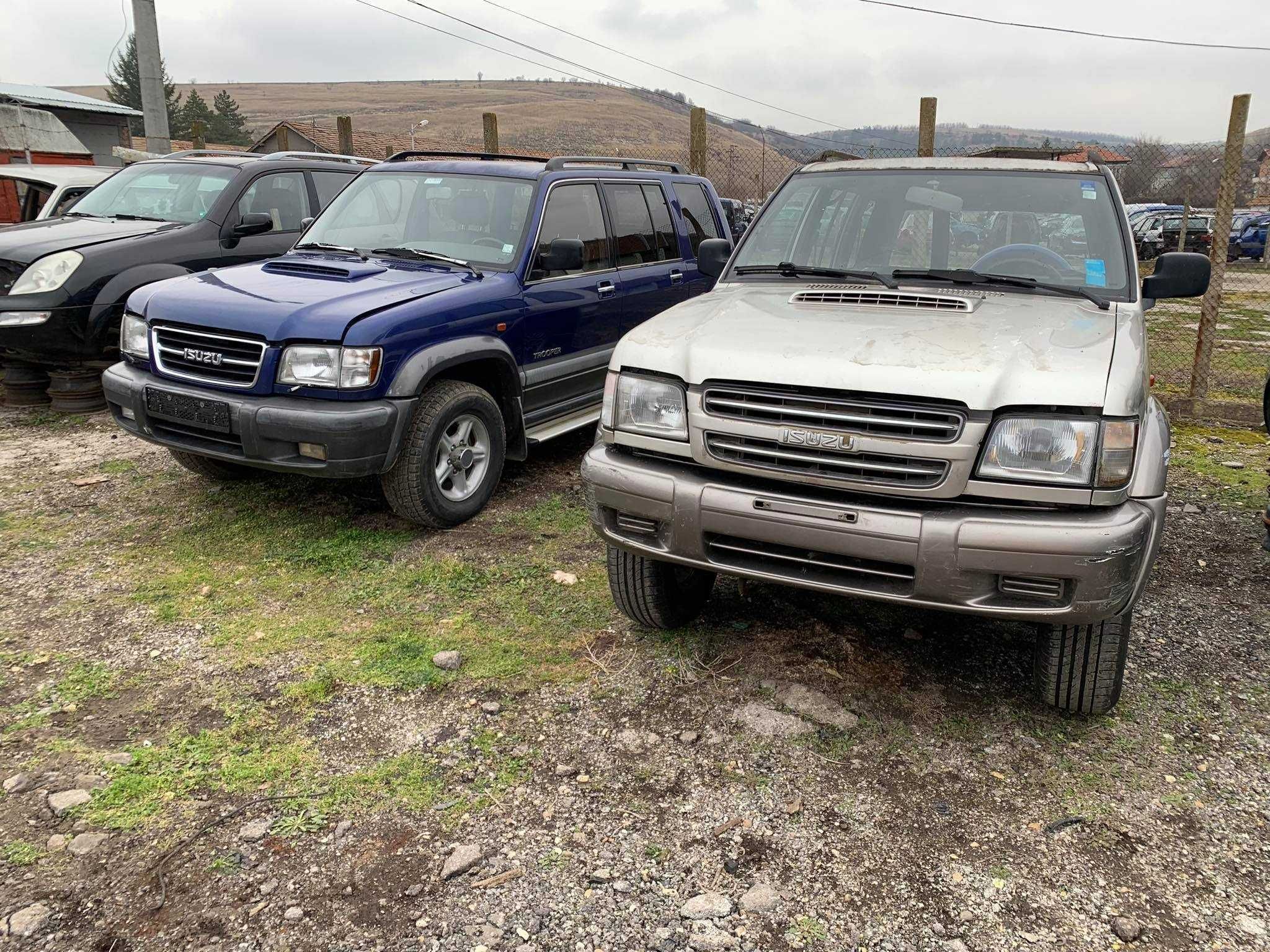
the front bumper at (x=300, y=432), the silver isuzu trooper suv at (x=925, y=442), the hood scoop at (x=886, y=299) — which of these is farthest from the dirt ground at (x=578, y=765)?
the hood scoop at (x=886, y=299)

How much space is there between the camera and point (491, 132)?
35.9ft

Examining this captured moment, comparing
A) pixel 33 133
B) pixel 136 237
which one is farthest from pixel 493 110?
pixel 136 237

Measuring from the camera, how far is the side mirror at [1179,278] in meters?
3.74

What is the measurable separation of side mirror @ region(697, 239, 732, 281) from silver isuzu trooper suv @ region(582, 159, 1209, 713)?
27.8 inches

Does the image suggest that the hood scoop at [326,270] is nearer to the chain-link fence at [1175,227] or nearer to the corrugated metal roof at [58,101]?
the chain-link fence at [1175,227]

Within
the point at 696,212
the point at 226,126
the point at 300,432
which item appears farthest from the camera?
the point at 226,126

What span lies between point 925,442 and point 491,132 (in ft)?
31.3

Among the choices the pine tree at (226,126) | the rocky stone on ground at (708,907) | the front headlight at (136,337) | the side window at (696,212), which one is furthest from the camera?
the pine tree at (226,126)

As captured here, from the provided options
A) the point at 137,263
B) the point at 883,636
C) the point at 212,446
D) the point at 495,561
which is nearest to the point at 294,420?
the point at 212,446

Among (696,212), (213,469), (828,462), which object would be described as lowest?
(213,469)

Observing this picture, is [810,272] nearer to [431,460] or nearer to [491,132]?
[431,460]

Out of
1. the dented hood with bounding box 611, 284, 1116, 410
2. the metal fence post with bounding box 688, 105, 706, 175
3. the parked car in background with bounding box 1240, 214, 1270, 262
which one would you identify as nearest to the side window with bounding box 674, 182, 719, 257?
the metal fence post with bounding box 688, 105, 706, 175

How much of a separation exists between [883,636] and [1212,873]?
1.50 m

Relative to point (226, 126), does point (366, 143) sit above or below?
below
